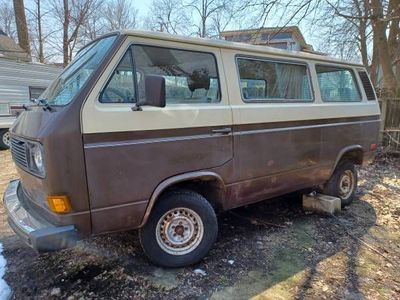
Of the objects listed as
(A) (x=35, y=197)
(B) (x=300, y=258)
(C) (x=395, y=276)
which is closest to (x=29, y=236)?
(A) (x=35, y=197)

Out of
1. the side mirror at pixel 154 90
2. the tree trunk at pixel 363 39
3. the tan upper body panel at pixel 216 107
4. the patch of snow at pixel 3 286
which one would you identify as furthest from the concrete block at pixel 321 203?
the tree trunk at pixel 363 39

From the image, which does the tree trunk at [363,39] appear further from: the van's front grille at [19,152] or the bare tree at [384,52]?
the van's front grille at [19,152]

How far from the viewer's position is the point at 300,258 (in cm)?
385

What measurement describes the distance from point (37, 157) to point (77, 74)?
34.0 inches

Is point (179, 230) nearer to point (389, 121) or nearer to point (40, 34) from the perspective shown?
point (389, 121)

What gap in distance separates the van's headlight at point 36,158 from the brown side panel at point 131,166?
36cm

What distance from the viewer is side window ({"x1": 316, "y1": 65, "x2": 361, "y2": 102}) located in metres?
4.86

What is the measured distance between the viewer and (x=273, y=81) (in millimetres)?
4230

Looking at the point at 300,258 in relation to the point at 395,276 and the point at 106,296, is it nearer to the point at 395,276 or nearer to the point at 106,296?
the point at 395,276

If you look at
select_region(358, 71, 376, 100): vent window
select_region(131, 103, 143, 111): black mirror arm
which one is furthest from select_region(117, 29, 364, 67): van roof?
select_region(358, 71, 376, 100): vent window

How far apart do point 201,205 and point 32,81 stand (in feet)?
38.5

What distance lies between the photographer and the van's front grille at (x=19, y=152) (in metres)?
3.13

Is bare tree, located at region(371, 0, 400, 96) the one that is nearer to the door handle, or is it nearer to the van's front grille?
the door handle

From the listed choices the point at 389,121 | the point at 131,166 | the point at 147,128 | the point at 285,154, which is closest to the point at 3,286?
the point at 131,166
